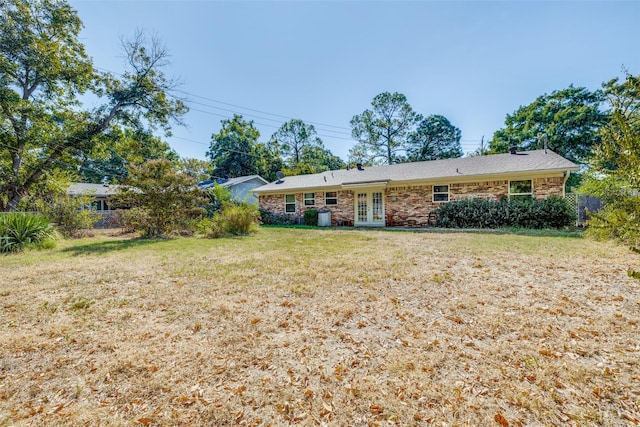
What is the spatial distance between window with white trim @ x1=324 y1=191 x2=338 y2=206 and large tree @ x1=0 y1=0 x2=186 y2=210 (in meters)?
12.5

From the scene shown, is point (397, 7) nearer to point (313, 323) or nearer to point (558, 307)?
point (558, 307)

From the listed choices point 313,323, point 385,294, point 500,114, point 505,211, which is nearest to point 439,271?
point 385,294

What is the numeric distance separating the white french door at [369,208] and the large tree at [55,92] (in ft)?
48.2

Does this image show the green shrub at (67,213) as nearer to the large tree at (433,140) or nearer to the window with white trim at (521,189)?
the window with white trim at (521,189)

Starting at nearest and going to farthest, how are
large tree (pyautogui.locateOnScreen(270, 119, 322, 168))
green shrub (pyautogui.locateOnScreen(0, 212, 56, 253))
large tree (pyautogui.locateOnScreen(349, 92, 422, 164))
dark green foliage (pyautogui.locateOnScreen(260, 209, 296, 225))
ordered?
green shrub (pyautogui.locateOnScreen(0, 212, 56, 253))
dark green foliage (pyautogui.locateOnScreen(260, 209, 296, 225))
large tree (pyautogui.locateOnScreen(349, 92, 422, 164))
large tree (pyautogui.locateOnScreen(270, 119, 322, 168))

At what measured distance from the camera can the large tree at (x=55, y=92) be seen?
46.2ft

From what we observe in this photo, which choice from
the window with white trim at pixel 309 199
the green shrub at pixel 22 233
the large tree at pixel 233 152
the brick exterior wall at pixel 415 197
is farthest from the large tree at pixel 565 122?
the green shrub at pixel 22 233

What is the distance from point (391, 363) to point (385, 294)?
171 cm

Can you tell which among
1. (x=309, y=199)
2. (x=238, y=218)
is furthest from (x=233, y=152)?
(x=238, y=218)

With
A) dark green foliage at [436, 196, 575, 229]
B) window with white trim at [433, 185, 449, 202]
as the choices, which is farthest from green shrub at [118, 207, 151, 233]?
window with white trim at [433, 185, 449, 202]

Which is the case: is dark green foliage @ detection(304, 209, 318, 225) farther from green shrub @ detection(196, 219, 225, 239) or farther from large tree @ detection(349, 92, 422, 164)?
large tree @ detection(349, 92, 422, 164)

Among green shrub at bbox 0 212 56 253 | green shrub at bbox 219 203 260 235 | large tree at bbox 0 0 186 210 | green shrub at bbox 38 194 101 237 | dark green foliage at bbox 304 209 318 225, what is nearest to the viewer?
green shrub at bbox 0 212 56 253

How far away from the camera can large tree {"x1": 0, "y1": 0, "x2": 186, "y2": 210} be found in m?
14.1

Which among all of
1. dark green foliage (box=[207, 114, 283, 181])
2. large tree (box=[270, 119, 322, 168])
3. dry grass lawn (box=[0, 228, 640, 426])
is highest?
large tree (box=[270, 119, 322, 168])
